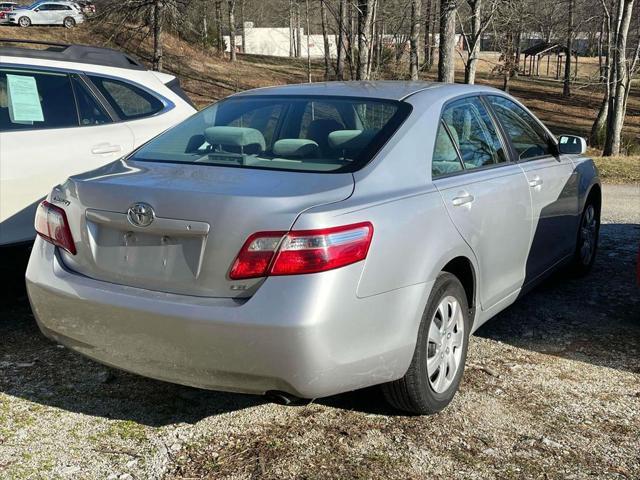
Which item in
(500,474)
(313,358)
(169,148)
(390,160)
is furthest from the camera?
(169,148)

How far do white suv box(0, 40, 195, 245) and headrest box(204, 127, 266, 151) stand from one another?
1.45 meters

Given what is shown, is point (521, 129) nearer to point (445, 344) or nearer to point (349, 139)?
point (349, 139)

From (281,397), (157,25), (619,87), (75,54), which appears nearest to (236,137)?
(281,397)

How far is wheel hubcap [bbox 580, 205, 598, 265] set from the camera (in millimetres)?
5699

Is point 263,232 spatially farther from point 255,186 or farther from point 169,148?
point 169,148

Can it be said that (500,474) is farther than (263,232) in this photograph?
Yes

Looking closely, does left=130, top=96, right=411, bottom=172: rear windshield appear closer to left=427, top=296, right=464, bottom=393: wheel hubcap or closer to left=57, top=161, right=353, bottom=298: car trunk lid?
left=57, top=161, right=353, bottom=298: car trunk lid

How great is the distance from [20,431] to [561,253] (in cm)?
368

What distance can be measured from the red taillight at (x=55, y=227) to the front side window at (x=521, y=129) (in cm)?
263

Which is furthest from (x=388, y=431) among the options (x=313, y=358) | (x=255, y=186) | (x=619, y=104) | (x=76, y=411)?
(x=619, y=104)

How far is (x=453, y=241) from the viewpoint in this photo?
3.42 m

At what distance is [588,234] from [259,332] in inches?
155

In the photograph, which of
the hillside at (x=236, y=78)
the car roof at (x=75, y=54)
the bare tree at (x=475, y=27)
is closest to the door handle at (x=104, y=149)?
the car roof at (x=75, y=54)

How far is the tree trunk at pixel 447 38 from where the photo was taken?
13414 mm
